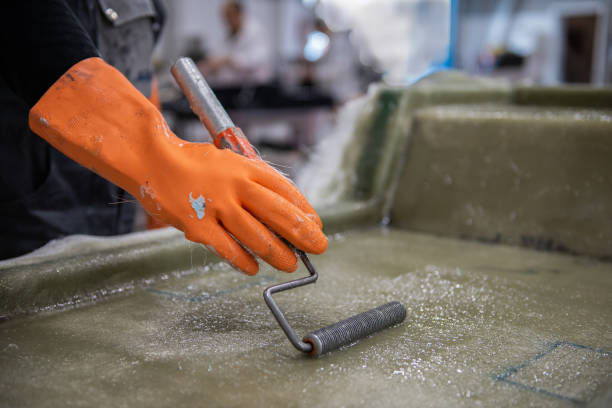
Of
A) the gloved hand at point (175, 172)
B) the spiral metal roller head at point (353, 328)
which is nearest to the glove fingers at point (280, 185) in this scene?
Result: the gloved hand at point (175, 172)

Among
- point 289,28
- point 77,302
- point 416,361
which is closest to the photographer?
point 416,361

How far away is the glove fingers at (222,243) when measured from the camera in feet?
2.46

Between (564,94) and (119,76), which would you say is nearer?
(119,76)

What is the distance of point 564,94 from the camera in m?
1.83

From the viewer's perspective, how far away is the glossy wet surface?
61 cm

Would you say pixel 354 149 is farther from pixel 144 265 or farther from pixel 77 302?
pixel 77 302

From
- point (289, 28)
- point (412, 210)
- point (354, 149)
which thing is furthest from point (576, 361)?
point (289, 28)

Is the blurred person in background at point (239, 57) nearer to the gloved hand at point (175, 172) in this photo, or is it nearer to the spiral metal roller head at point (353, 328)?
the gloved hand at point (175, 172)

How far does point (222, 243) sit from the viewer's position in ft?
2.46

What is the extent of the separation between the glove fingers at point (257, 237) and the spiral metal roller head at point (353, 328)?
0.12 metres

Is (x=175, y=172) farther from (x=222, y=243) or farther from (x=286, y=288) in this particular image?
(x=286, y=288)

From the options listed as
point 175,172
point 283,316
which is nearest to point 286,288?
point 283,316

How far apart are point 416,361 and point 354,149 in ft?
3.30

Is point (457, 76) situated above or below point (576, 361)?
above
